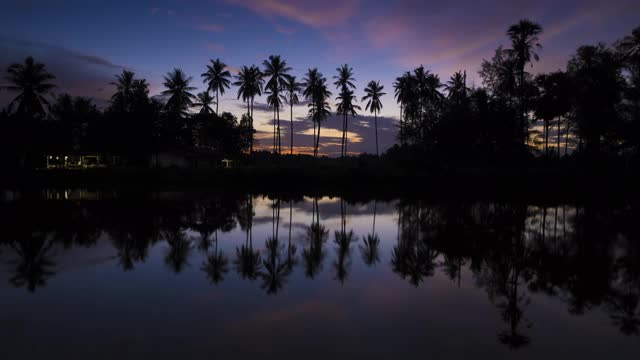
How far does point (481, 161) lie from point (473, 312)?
40769mm

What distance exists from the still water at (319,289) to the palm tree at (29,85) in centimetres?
4123

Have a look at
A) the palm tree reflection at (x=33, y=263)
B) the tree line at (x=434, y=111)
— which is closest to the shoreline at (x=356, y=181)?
the tree line at (x=434, y=111)

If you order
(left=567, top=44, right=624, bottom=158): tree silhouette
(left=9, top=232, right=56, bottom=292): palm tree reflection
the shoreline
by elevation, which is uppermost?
(left=567, top=44, right=624, bottom=158): tree silhouette

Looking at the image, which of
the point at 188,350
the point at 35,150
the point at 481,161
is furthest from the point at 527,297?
the point at 35,150

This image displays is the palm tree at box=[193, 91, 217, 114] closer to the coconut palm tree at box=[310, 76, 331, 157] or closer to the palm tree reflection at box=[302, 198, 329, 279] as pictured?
the coconut palm tree at box=[310, 76, 331, 157]

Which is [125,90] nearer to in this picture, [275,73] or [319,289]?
[275,73]

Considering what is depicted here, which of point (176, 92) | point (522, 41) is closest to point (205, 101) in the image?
point (176, 92)

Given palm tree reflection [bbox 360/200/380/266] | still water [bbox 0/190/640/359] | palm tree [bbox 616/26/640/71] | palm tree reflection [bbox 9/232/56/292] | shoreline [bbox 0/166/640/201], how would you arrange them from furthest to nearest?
1. palm tree [bbox 616/26/640/71]
2. shoreline [bbox 0/166/640/201]
3. palm tree reflection [bbox 360/200/380/266]
4. palm tree reflection [bbox 9/232/56/292]
5. still water [bbox 0/190/640/359]

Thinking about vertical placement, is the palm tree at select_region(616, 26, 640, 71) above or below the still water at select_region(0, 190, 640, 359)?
above

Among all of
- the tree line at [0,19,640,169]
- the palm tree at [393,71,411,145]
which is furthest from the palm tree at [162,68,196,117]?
the palm tree at [393,71,411,145]

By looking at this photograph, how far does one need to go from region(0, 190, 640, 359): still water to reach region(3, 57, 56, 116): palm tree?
4123 cm

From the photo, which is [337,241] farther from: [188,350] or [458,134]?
[458,134]

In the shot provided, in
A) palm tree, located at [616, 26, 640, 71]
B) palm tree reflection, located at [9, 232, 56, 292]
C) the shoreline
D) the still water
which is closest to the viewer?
the still water

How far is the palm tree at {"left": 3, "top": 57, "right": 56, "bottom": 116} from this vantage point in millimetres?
50219
